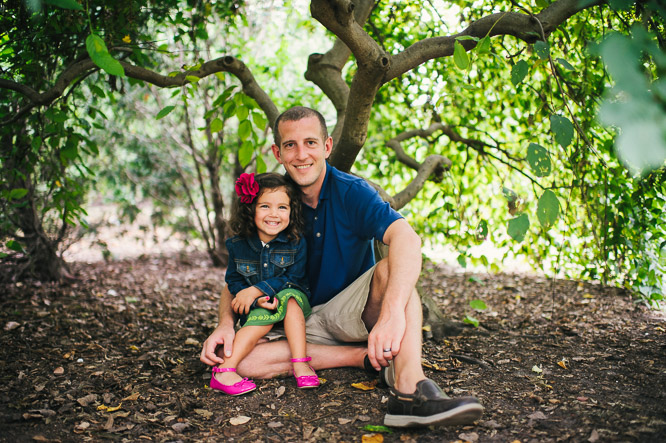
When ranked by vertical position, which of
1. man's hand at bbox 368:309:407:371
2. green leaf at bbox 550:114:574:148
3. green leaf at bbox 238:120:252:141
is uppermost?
green leaf at bbox 238:120:252:141

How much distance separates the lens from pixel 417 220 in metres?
4.53

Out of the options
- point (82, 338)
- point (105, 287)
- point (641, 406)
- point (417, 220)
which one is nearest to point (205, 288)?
point (105, 287)

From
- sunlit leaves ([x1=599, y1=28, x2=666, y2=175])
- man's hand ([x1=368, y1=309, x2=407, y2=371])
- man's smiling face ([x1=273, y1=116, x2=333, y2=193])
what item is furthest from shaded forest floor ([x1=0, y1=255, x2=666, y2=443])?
sunlit leaves ([x1=599, y1=28, x2=666, y2=175])

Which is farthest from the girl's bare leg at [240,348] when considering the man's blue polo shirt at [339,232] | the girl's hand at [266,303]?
the man's blue polo shirt at [339,232]

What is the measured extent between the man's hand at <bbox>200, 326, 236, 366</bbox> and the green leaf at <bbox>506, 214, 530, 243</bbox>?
1.33m

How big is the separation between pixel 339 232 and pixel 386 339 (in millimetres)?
706

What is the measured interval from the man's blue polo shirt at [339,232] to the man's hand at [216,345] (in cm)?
49

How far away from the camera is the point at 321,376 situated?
2.23 m

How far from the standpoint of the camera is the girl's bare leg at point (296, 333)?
212 centimetres

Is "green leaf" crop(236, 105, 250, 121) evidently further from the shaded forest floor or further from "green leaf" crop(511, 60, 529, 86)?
"green leaf" crop(511, 60, 529, 86)

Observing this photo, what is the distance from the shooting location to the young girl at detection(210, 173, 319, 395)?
6.98ft

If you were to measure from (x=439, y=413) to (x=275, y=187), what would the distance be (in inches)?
50.9

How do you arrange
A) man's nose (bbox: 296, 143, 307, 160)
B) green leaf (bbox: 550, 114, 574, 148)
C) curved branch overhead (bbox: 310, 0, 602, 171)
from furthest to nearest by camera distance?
1. man's nose (bbox: 296, 143, 307, 160)
2. curved branch overhead (bbox: 310, 0, 602, 171)
3. green leaf (bbox: 550, 114, 574, 148)

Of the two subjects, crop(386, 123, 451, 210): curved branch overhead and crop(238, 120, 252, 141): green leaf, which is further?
crop(386, 123, 451, 210): curved branch overhead
